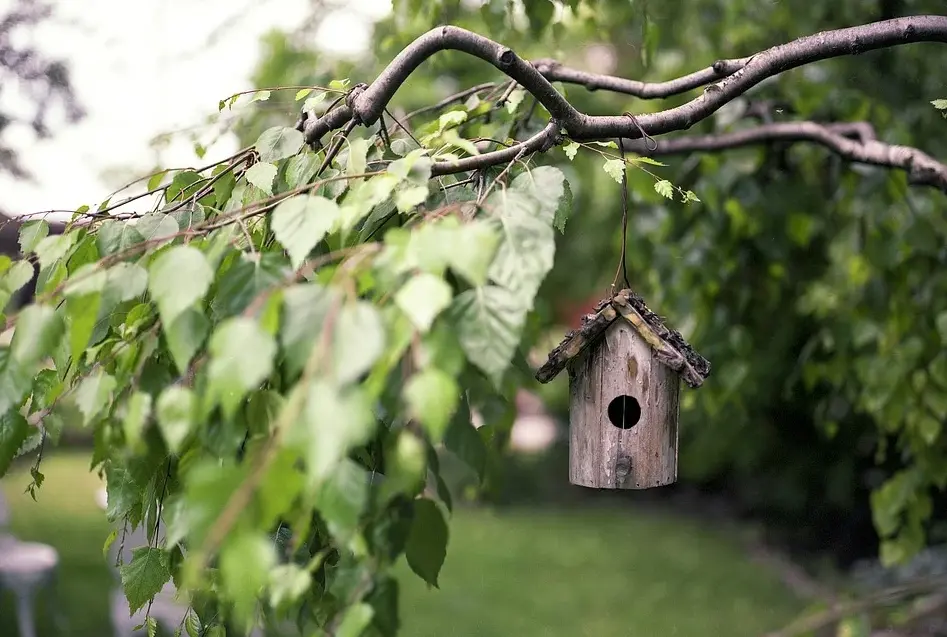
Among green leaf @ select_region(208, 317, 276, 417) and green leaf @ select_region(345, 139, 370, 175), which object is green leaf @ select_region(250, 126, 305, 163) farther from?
green leaf @ select_region(208, 317, 276, 417)

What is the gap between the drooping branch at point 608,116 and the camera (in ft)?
3.35

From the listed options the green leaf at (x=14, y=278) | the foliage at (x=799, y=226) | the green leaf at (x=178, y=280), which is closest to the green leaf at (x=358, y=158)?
the green leaf at (x=178, y=280)

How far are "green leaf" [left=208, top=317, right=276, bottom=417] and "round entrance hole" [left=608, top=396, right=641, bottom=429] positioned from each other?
741mm

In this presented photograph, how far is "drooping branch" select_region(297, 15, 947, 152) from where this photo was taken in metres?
1.02

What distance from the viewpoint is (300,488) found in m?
0.62

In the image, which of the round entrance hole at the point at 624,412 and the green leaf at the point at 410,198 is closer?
the green leaf at the point at 410,198

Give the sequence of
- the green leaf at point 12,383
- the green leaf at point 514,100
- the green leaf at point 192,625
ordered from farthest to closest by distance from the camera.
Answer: the green leaf at point 514,100
the green leaf at point 192,625
the green leaf at point 12,383

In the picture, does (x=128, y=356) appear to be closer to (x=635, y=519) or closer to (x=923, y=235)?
(x=923, y=235)

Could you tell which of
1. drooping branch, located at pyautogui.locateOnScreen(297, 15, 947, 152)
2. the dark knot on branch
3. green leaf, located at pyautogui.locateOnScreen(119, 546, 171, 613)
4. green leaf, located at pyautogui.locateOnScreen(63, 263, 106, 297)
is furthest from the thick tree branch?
green leaf, located at pyautogui.locateOnScreen(119, 546, 171, 613)

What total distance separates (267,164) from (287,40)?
107 inches

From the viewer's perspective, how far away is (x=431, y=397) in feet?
2.00

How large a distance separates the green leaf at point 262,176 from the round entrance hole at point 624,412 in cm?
57

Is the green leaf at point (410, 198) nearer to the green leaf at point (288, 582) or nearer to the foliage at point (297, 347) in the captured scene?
the foliage at point (297, 347)

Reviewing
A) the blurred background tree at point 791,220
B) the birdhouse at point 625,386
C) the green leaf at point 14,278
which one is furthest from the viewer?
the blurred background tree at point 791,220
